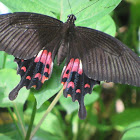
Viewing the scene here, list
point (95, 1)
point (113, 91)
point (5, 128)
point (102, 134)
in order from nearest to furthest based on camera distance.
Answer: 1. point (95, 1)
2. point (5, 128)
3. point (102, 134)
4. point (113, 91)

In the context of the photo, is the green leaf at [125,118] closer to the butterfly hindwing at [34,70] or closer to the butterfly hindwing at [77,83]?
the butterfly hindwing at [77,83]

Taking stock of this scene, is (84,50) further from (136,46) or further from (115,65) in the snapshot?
(136,46)

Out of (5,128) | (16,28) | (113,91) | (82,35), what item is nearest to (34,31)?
(16,28)

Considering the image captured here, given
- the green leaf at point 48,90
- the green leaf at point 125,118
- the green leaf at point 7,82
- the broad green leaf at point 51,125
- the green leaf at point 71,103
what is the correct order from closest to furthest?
the green leaf at point 48,90, the green leaf at point 7,82, the green leaf at point 71,103, the broad green leaf at point 51,125, the green leaf at point 125,118

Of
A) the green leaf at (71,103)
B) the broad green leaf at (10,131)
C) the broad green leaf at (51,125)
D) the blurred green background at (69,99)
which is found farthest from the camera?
the broad green leaf at (51,125)

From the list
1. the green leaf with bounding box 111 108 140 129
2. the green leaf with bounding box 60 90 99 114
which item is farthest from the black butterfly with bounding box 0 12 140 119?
the green leaf with bounding box 111 108 140 129

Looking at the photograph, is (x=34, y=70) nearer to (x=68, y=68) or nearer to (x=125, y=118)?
(x=68, y=68)

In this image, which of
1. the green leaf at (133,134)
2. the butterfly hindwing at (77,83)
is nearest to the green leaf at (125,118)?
the green leaf at (133,134)
